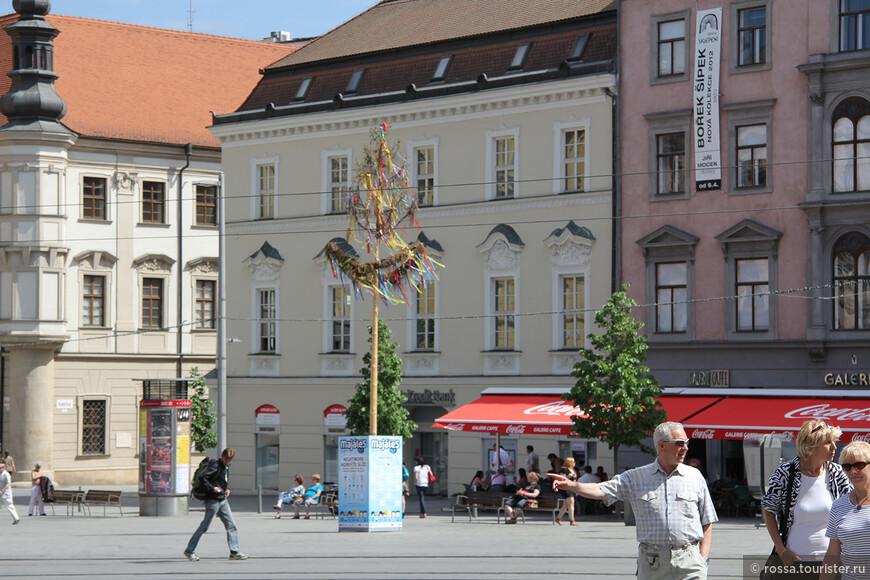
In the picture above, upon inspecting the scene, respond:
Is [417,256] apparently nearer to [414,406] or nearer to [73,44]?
[414,406]

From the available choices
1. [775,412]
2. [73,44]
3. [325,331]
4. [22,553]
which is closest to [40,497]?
[325,331]

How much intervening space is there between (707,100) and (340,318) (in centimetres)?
1422

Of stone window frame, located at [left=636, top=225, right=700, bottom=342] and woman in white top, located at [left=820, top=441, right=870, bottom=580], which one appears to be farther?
stone window frame, located at [left=636, top=225, right=700, bottom=342]

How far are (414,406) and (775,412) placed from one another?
42.7ft

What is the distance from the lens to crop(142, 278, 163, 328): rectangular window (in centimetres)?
5822

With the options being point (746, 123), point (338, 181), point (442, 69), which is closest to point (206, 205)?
point (338, 181)

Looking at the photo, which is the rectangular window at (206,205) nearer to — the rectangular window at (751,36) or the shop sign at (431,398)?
the shop sign at (431,398)

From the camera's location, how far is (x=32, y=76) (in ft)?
182

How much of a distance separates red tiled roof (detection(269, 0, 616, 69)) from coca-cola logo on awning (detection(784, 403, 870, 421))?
12761 millimetres

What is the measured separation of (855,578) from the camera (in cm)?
922

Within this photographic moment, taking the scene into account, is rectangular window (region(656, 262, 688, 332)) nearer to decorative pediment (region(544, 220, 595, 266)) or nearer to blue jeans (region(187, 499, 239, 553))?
decorative pediment (region(544, 220, 595, 266))

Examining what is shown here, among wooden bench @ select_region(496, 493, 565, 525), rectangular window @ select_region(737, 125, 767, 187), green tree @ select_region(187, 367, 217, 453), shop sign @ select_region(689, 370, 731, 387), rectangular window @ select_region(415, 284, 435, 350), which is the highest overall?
rectangular window @ select_region(737, 125, 767, 187)

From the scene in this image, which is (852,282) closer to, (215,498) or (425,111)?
(425,111)

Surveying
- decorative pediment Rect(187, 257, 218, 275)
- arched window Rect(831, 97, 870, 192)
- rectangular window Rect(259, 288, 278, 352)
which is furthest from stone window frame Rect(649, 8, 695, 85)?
decorative pediment Rect(187, 257, 218, 275)
